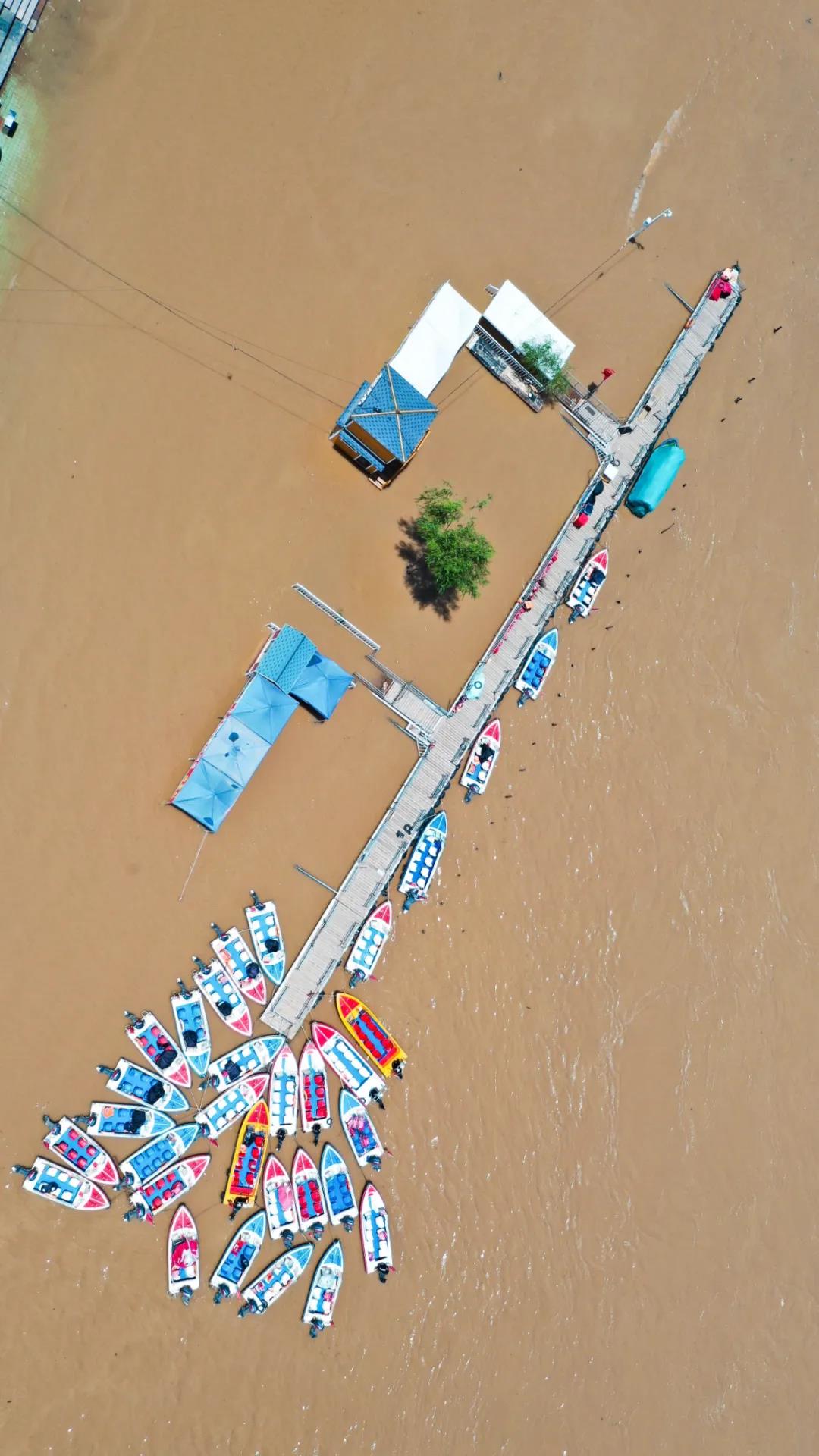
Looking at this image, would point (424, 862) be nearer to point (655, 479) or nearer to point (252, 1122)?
point (252, 1122)

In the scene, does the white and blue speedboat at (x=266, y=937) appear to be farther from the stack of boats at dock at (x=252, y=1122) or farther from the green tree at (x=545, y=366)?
the green tree at (x=545, y=366)

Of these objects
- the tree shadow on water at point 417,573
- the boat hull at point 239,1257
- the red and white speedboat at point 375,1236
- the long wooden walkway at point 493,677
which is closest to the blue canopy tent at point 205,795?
the long wooden walkway at point 493,677

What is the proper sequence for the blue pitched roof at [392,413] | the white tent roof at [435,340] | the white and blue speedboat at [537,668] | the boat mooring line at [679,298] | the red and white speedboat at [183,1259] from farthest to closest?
the boat mooring line at [679,298] < the white and blue speedboat at [537,668] < the white tent roof at [435,340] < the blue pitched roof at [392,413] < the red and white speedboat at [183,1259]

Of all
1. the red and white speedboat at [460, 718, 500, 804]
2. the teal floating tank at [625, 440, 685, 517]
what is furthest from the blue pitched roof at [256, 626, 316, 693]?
the teal floating tank at [625, 440, 685, 517]

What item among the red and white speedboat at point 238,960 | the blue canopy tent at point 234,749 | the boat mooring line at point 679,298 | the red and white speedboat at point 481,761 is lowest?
the red and white speedboat at point 238,960

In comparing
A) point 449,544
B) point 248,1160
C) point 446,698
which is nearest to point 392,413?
point 449,544

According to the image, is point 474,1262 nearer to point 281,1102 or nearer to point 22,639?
point 281,1102

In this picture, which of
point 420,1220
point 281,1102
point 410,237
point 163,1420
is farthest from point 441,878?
point 410,237

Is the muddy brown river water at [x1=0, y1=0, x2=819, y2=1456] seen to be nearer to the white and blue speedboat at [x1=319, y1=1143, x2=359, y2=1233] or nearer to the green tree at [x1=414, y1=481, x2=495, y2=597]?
the green tree at [x1=414, y1=481, x2=495, y2=597]
